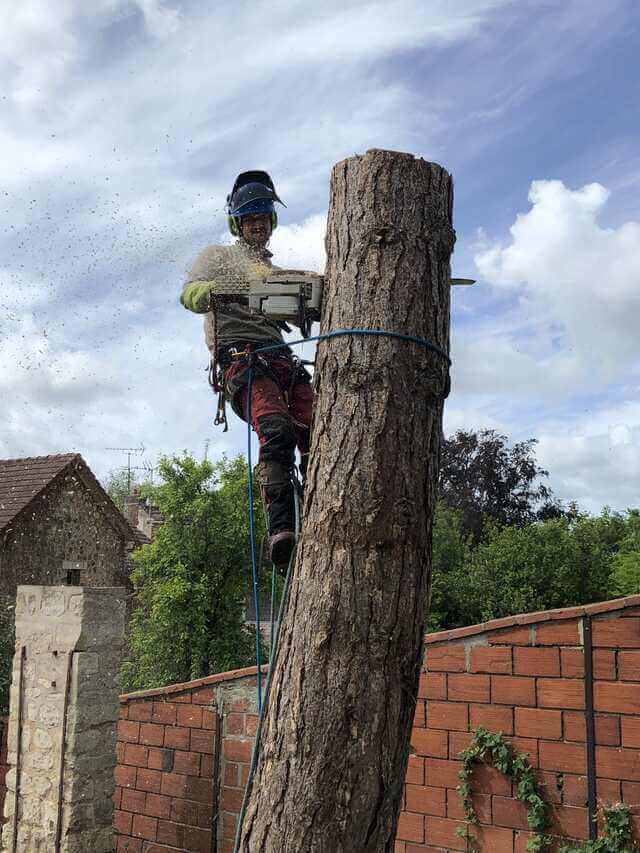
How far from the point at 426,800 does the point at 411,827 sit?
20 centimetres

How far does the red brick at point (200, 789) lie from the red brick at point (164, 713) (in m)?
0.45

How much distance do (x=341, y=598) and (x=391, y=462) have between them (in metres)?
0.47

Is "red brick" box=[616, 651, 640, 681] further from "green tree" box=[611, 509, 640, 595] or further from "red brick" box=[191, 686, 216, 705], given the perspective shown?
"green tree" box=[611, 509, 640, 595]

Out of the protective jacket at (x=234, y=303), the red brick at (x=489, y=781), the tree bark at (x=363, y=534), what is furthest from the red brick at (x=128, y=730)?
the tree bark at (x=363, y=534)

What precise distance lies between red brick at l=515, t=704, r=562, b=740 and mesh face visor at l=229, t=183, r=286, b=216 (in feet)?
10.2

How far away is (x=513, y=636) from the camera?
15.8 feet

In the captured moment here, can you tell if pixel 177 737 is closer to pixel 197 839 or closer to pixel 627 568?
pixel 197 839

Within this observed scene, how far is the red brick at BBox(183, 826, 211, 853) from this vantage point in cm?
580

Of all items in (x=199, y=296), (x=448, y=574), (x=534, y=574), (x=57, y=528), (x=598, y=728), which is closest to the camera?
(x=199, y=296)

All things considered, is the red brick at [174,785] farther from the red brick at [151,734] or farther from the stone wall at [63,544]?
the stone wall at [63,544]

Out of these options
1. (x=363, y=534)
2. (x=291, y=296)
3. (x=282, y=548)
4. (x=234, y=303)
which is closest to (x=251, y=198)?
(x=234, y=303)

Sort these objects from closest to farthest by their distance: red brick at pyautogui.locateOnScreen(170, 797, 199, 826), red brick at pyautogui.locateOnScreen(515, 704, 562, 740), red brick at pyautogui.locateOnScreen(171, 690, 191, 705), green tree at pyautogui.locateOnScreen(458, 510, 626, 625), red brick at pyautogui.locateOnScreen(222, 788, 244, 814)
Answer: red brick at pyautogui.locateOnScreen(515, 704, 562, 740), red brick at pyautogui.locateOnScreen(222, 788, 244, 814), red brick at pyautogui.locateOnScreen(170, 797, 199, 826), red brick at pyautogui.locateOnScreen(171, 690, 191, 705), green tree at pyautogui.locateOnScreen(458, 510, 626, 625)

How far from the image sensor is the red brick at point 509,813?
4652 mm

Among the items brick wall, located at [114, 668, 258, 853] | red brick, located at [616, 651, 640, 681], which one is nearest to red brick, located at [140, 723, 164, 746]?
brick wall, located at [114, 668, 258, 853]
